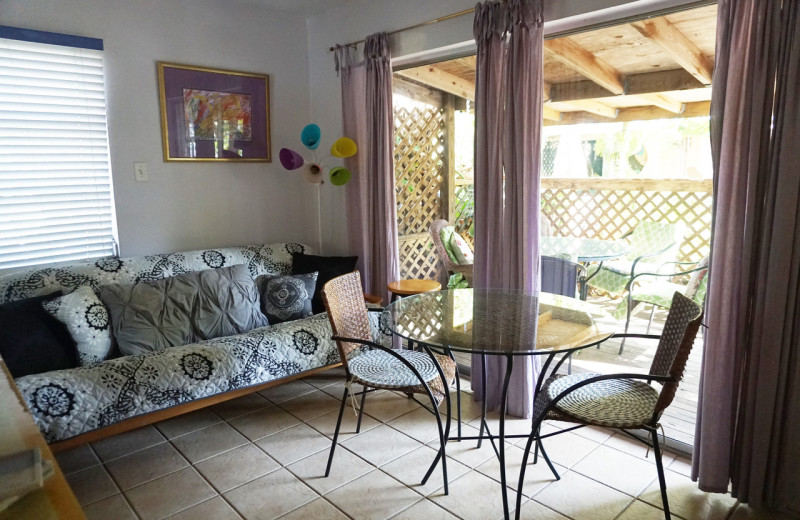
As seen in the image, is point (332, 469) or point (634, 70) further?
point (634, 70)

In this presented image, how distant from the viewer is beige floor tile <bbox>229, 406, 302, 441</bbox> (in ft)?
8.66

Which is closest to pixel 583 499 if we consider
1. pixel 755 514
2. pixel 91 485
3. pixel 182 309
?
pixel 755 514

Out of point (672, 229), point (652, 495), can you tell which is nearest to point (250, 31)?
point (672, 229)

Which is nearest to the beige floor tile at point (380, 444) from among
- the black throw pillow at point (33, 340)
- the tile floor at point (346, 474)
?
the tile floor at point (346, 474)

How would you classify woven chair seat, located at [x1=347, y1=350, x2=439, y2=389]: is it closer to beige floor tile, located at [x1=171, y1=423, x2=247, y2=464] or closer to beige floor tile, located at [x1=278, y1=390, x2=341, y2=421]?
beige floor tile, located at [x1=278, y1=390, x2=341, y2=421]

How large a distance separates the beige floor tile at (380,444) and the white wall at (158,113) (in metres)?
1.74

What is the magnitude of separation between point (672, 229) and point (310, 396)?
2066 mm

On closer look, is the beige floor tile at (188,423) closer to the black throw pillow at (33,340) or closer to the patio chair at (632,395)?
the black throw pillow at (33,340)

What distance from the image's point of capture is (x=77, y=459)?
7.93ft

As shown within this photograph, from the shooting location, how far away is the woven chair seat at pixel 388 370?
2.09 meters

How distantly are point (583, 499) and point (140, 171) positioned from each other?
2.90 metres

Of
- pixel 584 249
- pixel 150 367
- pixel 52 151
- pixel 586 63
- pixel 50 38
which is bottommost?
pixel 150 367

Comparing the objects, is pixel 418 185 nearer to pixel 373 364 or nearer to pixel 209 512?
pixel 373 364

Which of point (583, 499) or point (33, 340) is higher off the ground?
point (33, 340)
